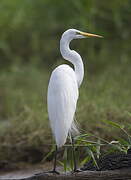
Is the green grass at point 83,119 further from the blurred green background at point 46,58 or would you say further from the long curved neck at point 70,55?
the long curved neck at point 70,55

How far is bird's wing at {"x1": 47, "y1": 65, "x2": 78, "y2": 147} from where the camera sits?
4.52m

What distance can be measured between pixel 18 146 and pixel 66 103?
2423mm

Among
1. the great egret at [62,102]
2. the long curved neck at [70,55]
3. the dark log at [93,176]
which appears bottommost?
the dark log at [93,176]

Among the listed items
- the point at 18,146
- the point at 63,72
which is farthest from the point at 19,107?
the point at 63,72

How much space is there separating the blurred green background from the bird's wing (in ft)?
7.51

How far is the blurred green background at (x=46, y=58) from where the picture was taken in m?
7.06

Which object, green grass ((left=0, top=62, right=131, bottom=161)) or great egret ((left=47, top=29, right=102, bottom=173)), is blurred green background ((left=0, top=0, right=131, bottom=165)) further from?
great egret ((left=47, top=29, right=102, bottom=173))

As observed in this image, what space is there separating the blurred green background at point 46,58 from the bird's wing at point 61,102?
2290 mm

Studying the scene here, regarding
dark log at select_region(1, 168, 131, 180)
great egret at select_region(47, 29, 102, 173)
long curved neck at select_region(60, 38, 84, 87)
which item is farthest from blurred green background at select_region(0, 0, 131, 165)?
dark log at select_region(1, 168, 131, 180)

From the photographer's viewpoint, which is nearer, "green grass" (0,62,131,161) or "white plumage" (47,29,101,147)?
"white plumage" (47,29,101,147)

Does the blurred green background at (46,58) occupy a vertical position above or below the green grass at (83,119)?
above

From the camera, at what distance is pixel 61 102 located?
15.0ft

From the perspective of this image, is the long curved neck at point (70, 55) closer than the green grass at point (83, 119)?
Yes

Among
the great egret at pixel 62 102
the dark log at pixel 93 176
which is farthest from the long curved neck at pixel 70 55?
the dark log at pixel 93 176
